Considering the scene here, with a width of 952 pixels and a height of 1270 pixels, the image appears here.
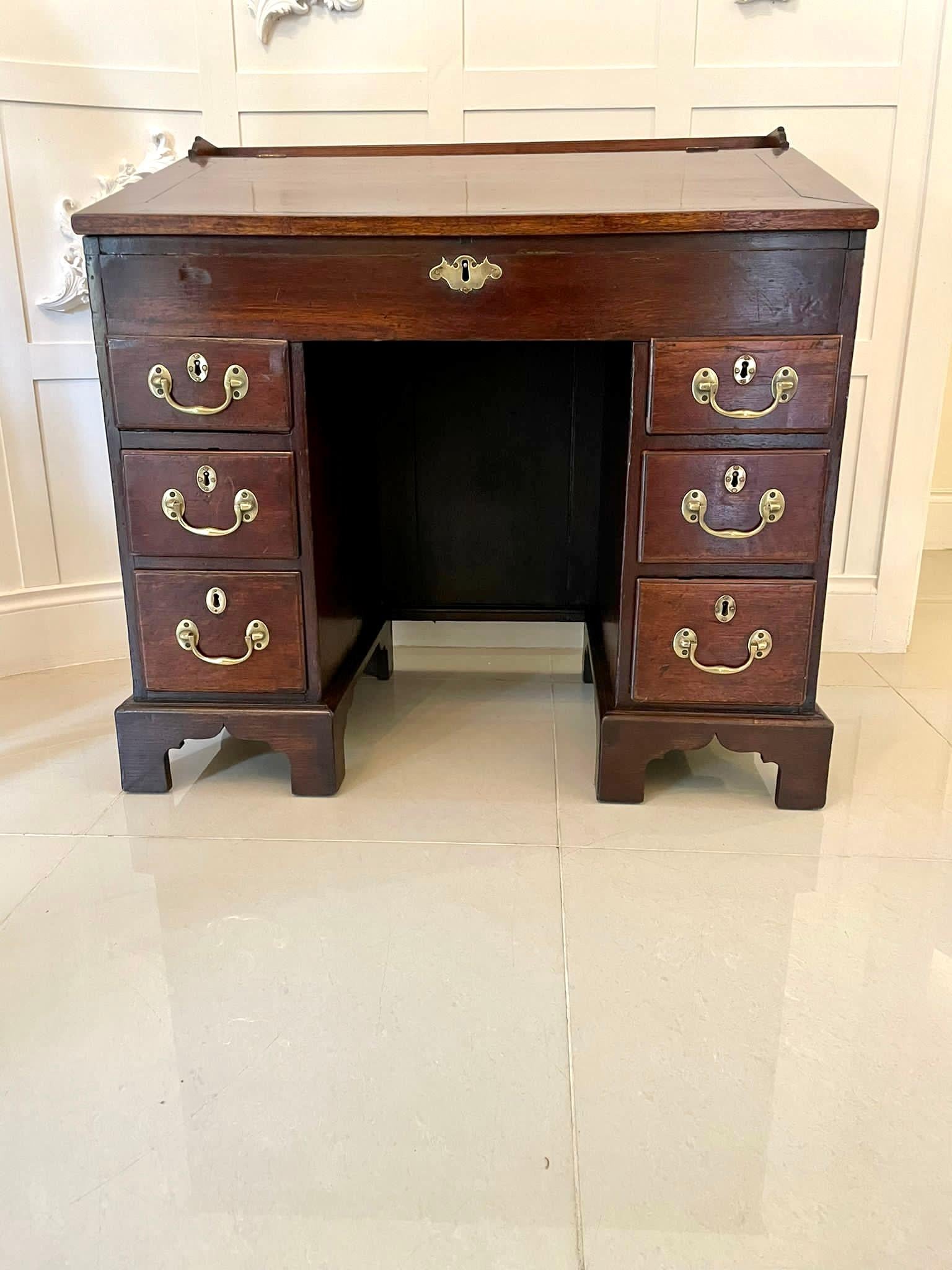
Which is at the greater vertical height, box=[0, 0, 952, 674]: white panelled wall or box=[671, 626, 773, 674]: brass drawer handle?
box=[0, 0, 952, 674]: white panelled wall

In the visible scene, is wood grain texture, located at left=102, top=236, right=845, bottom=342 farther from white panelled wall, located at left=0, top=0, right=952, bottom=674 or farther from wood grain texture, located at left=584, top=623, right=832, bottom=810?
white panelled wall, located at left=0, top=0, right=952, bottom=674

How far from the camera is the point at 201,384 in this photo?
1236 mm

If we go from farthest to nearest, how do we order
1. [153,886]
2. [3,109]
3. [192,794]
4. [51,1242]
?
[3,109] < [192,794] < [153,886] < [51,1242]

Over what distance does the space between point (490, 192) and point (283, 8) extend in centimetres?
70

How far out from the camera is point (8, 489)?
1815 millimetres

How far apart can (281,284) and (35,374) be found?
2.69ft

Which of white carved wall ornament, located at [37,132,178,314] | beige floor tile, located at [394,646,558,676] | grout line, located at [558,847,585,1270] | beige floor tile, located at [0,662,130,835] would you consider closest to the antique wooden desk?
beige floor tile, located at [0,662,130,835]

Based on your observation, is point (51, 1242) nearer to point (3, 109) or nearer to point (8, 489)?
point (8, 489)

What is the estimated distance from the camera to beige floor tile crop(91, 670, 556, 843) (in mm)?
1309

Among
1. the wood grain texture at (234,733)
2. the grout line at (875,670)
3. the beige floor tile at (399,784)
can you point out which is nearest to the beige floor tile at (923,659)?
the grout line at (875,670)

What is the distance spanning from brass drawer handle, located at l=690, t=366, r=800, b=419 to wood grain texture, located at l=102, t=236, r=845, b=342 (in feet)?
0.05

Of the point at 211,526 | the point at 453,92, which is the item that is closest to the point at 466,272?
the point at 211,526

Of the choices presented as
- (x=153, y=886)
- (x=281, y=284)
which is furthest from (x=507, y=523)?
(x=153, y=886)

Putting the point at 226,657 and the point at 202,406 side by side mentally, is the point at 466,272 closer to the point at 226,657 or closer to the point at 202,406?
the point at 202,406
